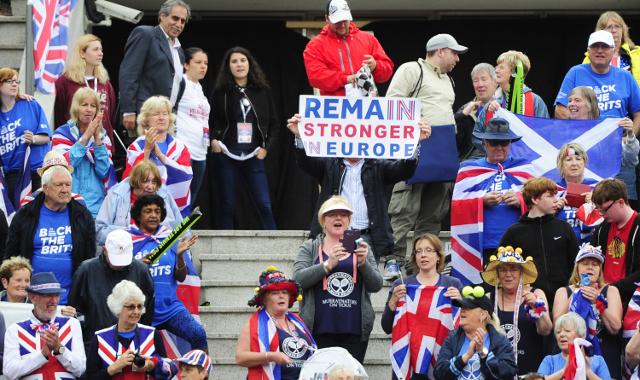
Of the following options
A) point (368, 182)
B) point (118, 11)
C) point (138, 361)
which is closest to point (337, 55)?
point (368, 182)

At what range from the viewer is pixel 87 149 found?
1405 cm

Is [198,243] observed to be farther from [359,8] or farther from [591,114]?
[359,8]

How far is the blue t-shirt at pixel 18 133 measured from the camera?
14.5m

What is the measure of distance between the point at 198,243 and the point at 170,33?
197 cm

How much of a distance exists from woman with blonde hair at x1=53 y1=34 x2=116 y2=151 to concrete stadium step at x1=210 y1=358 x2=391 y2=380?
2686 mm

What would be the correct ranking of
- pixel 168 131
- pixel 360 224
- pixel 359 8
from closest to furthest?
pixel 360 224 < pixel 168 131 < pixel 359 8

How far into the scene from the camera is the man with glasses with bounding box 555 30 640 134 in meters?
14.8

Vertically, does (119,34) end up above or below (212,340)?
above

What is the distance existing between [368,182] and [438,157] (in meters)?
1.10

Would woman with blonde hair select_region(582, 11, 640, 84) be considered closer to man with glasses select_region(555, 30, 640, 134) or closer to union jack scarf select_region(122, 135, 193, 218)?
man with glasses select_region(555, 30, 640, 134)

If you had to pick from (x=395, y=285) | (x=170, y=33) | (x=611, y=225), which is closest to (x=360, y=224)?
(x=395, y=285)

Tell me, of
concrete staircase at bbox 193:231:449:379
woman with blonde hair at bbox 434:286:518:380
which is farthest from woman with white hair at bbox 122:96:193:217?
woman with blonde hair at bbox 434:286:518:380

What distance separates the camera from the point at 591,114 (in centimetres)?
1446

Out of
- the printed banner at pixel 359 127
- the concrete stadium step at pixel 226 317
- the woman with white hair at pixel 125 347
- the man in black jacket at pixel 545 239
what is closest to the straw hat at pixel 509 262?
the man in black jacket at pixel 545 239
